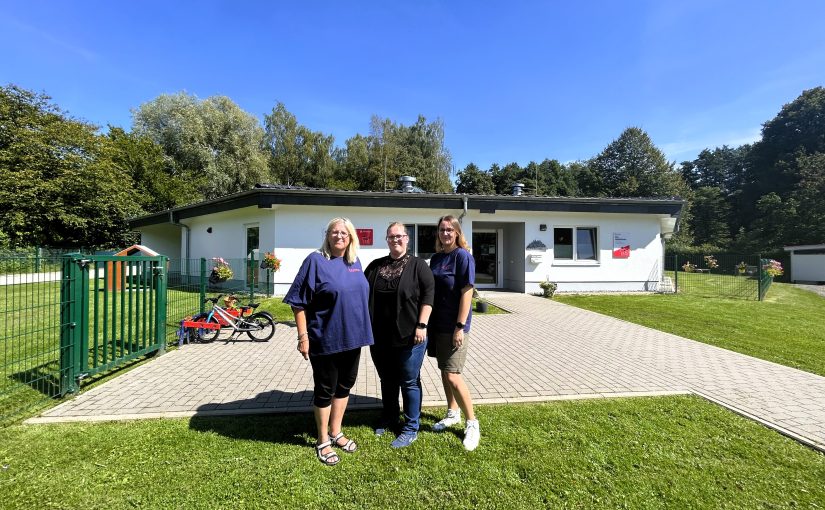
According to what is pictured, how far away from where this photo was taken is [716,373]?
481 centimetres

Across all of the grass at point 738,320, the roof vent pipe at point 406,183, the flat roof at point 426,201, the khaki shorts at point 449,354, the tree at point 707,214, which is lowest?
the grass at point 738,320

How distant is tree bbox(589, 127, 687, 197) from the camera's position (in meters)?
49.7

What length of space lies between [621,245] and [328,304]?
13.0 meters

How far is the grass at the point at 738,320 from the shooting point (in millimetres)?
6081

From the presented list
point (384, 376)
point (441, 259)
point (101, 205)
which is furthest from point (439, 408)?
point (101, 205)

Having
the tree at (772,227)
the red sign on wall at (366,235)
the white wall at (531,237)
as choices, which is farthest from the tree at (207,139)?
the tree at (772,227)

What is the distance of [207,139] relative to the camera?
2884 cm

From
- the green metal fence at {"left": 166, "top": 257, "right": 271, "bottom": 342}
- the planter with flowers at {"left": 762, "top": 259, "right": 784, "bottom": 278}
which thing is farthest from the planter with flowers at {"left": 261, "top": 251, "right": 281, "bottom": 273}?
the planter with flowers at {"left": 762, "top": 259, "right": 784, "bottom": 278}

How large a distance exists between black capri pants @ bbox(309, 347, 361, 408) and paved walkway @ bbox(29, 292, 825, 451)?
3.42ft

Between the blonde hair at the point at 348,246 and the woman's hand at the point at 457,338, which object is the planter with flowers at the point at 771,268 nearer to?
the woman's hand at the point at 457,338

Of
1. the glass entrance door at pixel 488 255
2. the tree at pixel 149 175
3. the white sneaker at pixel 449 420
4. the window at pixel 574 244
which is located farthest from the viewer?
the tree at pixel 149 175

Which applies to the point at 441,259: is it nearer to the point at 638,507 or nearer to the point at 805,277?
the point at 638,507

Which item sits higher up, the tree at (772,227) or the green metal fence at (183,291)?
the tree at (772,227)

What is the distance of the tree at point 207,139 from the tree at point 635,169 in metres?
46.8
